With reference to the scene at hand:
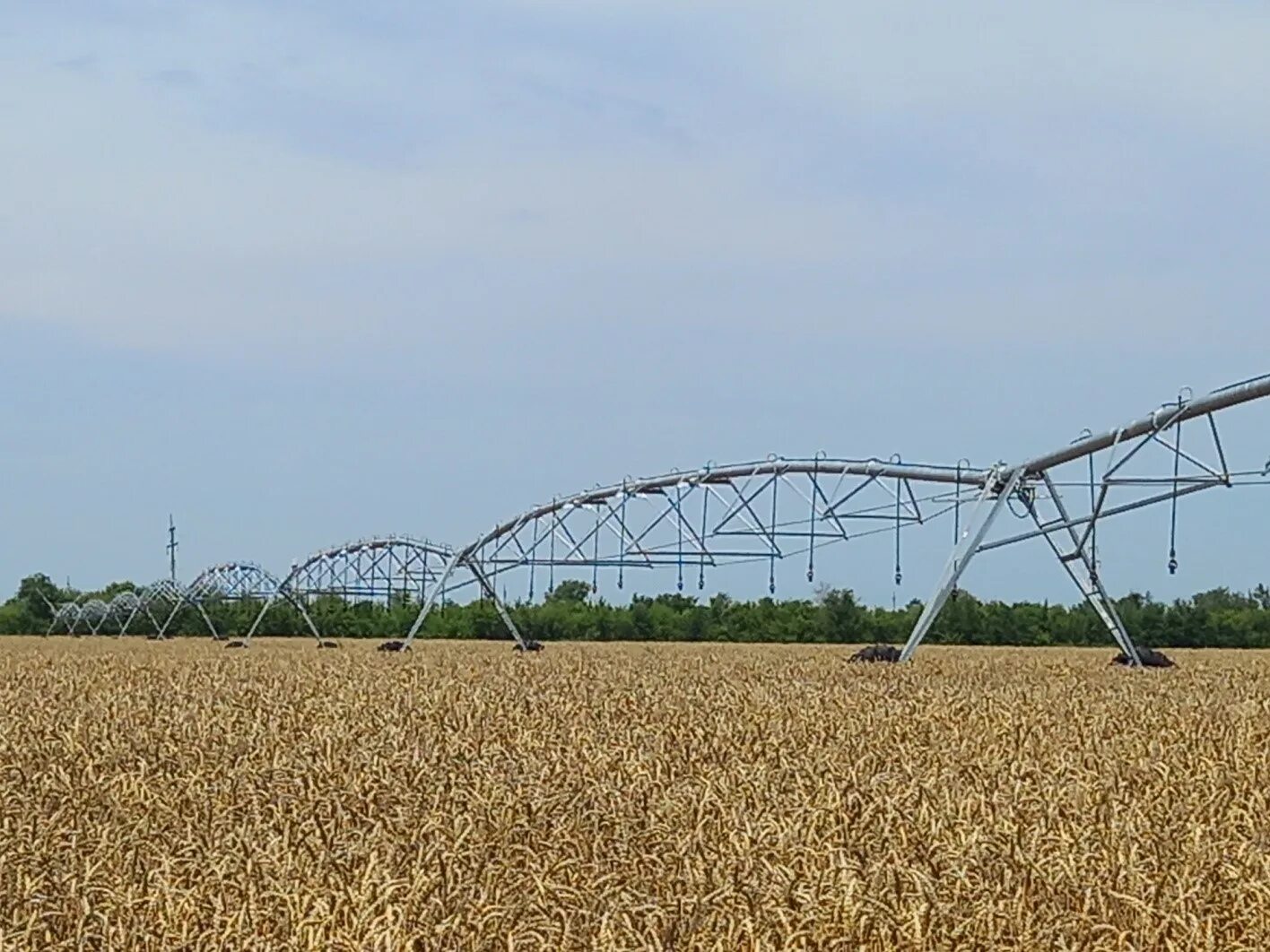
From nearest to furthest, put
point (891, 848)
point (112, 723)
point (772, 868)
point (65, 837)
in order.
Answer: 1. point (772, 868)
2. point (891, 848)
3. point (65, 837)
4. point (112, 723)

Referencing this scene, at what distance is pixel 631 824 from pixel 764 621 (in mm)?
68711

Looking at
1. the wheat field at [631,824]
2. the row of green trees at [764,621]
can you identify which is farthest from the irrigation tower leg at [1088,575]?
the row of green trees at [764,621]

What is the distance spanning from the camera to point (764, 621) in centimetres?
7775

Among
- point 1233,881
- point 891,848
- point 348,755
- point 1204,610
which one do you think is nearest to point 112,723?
point 348,755

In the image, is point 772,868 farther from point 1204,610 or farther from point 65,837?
point 1204,610

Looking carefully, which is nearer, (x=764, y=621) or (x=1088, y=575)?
(x=1088, y=575)

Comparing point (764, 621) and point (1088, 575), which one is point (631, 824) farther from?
point (764, 621)

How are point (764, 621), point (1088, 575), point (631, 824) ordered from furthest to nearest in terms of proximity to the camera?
1. point (764, 621)
2. point (1088, 575)
3. point (631, 824)

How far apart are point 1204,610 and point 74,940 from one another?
67.4m

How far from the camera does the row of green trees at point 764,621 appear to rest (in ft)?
230

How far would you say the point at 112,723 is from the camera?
15484 mm

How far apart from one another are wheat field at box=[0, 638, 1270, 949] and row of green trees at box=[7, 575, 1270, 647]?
51628mm

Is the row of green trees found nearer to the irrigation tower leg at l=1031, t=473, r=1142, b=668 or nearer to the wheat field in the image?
the irrigation tower leg at l=1031, t=473, r=1142, b=668

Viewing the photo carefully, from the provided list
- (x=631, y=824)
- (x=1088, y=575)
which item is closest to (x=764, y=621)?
(x=1088, y=575)
